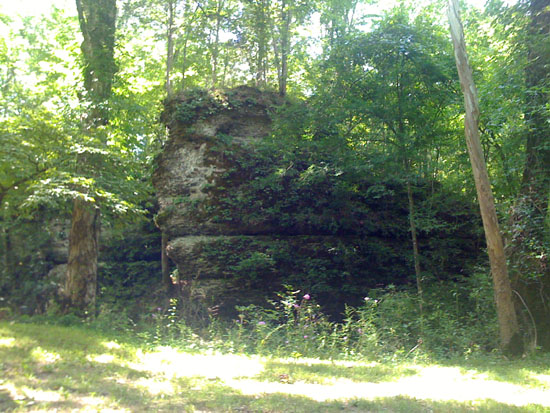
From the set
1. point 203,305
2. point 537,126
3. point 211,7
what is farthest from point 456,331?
point 211,7

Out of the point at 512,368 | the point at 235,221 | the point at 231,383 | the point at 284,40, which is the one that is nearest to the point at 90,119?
the point at 235,221

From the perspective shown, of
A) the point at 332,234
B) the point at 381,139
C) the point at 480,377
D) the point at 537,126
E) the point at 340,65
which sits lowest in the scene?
the point at 480,377

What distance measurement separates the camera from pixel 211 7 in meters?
19.6

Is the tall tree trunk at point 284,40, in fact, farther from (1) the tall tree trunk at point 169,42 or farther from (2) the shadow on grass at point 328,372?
(2) the shadow on grass at point 328,372

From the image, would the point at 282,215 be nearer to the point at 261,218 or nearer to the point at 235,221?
the point at 261,218

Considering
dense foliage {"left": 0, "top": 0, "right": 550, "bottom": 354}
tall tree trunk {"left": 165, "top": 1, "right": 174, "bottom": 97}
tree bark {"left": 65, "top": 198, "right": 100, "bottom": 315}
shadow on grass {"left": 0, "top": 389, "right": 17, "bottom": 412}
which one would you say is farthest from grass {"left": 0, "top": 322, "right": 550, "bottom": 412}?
tall tree trunk {"left": 165, "top": 1, "right": 174, "bottom": 97}

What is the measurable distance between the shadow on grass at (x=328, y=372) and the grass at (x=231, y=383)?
2 centimetres

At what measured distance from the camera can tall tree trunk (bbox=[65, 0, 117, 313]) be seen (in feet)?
44.4

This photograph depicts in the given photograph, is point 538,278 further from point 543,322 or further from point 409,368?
point 409,368

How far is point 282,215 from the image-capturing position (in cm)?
1659

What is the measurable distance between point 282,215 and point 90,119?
680 cm

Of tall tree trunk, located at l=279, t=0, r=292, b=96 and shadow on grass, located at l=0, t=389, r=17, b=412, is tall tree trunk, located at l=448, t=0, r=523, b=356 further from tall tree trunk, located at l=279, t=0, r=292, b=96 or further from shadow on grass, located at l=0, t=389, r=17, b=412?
tall tree trunk, located at l=279, t=0, r=292, b=96

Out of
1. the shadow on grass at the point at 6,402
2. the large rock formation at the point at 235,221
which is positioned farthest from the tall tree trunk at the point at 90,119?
the shadow on grass at the point at 6,402

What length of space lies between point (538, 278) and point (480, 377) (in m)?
4.66
